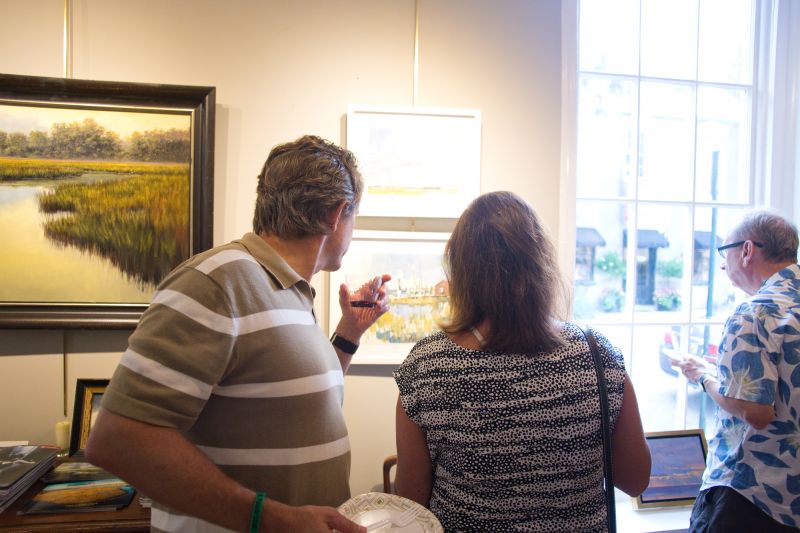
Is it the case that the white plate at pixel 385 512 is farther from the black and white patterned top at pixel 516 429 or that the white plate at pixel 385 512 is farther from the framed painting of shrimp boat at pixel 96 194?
the framed painting of shrimp boat at pixel 96 194

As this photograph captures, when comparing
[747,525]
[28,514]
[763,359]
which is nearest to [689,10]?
[763,359]

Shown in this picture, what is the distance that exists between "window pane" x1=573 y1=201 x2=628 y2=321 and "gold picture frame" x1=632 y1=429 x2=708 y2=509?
540mm

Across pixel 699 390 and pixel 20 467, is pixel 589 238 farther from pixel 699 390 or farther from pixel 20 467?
pixel 20 467

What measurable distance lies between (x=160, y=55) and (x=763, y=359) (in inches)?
88.1

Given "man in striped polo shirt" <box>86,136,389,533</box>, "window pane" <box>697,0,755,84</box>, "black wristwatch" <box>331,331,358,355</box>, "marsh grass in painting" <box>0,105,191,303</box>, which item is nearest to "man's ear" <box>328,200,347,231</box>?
"man in striped polo shirt" <box>86,136,389,533</box>

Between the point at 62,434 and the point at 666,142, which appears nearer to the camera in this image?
the point at 62,434

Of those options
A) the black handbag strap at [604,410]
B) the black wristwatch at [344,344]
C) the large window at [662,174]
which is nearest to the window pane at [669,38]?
the large window at [662,174]

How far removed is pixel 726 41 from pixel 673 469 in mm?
1966

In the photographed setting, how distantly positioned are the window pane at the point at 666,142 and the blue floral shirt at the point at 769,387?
2.64 feet

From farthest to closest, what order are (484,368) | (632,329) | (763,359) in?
(632,329)
(763,359)
(484,368)

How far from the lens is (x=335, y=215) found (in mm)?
1021

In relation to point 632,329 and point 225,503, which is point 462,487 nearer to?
point 225,503

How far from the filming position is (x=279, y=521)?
31.1 inches

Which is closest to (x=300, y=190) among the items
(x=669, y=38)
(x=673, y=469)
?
(x=673, y=469)
